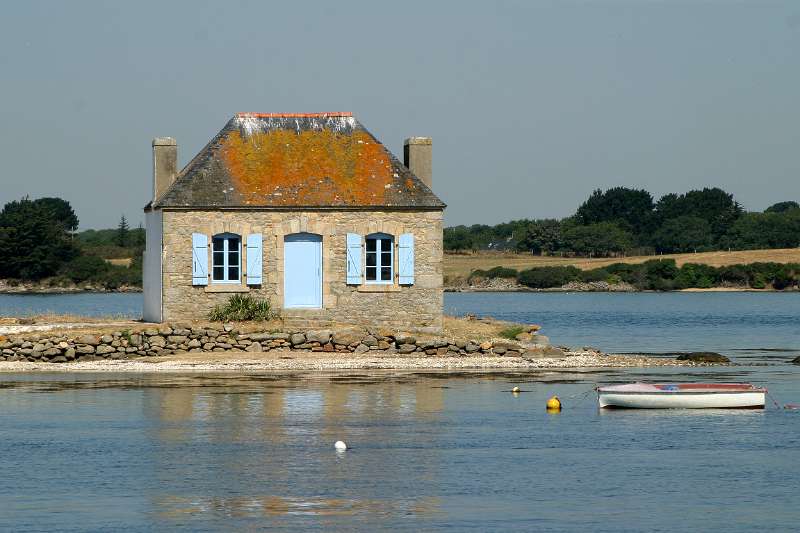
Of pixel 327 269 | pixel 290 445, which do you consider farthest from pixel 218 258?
pixel 290 445

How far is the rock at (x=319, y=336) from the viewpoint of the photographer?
109ft

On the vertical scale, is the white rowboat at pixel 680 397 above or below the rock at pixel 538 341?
below

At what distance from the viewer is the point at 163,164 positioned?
118 feet

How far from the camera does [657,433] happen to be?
22828 mm

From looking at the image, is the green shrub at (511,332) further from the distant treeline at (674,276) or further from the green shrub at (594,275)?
the green shrub at (594,275)

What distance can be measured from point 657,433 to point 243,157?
16.1 m

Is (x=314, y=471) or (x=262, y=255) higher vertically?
(x=262, y=255)

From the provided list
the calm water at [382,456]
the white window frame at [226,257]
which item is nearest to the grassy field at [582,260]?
the white window frame at [226,257]

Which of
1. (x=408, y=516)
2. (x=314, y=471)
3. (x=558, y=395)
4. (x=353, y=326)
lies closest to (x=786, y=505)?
(x=408, y=516)

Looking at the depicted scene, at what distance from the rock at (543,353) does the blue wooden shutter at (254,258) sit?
7.08 m

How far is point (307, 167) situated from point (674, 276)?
232ft

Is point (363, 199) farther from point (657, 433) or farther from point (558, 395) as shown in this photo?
point (657, 433)

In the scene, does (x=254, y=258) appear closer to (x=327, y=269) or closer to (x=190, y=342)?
(x=327, y=269)

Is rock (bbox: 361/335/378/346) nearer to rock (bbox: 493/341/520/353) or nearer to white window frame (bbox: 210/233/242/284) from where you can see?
rock (bbox: 493/341/520/353)
